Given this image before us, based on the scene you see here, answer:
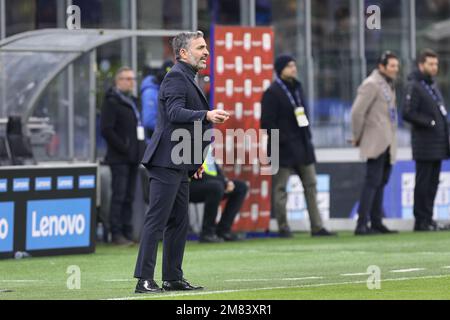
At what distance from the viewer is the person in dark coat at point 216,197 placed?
18.1 metres

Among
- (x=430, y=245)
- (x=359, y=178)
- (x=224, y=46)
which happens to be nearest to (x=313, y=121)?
(x=359, y=178)

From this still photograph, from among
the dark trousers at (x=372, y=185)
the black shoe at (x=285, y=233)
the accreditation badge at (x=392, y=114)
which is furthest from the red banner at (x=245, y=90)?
the accreditation badge at (x=392, y=114)

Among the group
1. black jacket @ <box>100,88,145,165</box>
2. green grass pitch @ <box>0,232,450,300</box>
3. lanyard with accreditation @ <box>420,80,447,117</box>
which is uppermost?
lanyard with accreditation @ <box>420,80,447,117</box>

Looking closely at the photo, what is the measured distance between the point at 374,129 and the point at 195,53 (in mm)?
7808

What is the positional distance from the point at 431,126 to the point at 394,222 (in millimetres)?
1505

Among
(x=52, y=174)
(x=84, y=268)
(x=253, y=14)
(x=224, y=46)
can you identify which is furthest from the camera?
(x=253, y=14)

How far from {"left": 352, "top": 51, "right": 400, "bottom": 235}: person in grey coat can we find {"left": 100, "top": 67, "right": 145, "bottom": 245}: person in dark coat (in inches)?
115

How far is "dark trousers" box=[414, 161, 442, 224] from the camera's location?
773 inches

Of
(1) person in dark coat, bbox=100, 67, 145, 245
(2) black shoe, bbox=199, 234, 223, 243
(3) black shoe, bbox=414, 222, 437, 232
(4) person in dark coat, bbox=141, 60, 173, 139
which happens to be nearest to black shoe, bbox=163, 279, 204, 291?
(2) black shoe, bbox=199, 234, 223, 243

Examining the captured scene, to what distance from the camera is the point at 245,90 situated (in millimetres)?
19406

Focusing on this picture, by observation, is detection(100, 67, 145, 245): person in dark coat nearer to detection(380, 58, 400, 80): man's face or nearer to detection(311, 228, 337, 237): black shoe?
detection(311, 228, 337, 237): black shoe

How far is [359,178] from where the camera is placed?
829 inches

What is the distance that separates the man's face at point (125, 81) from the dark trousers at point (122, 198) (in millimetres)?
1025
